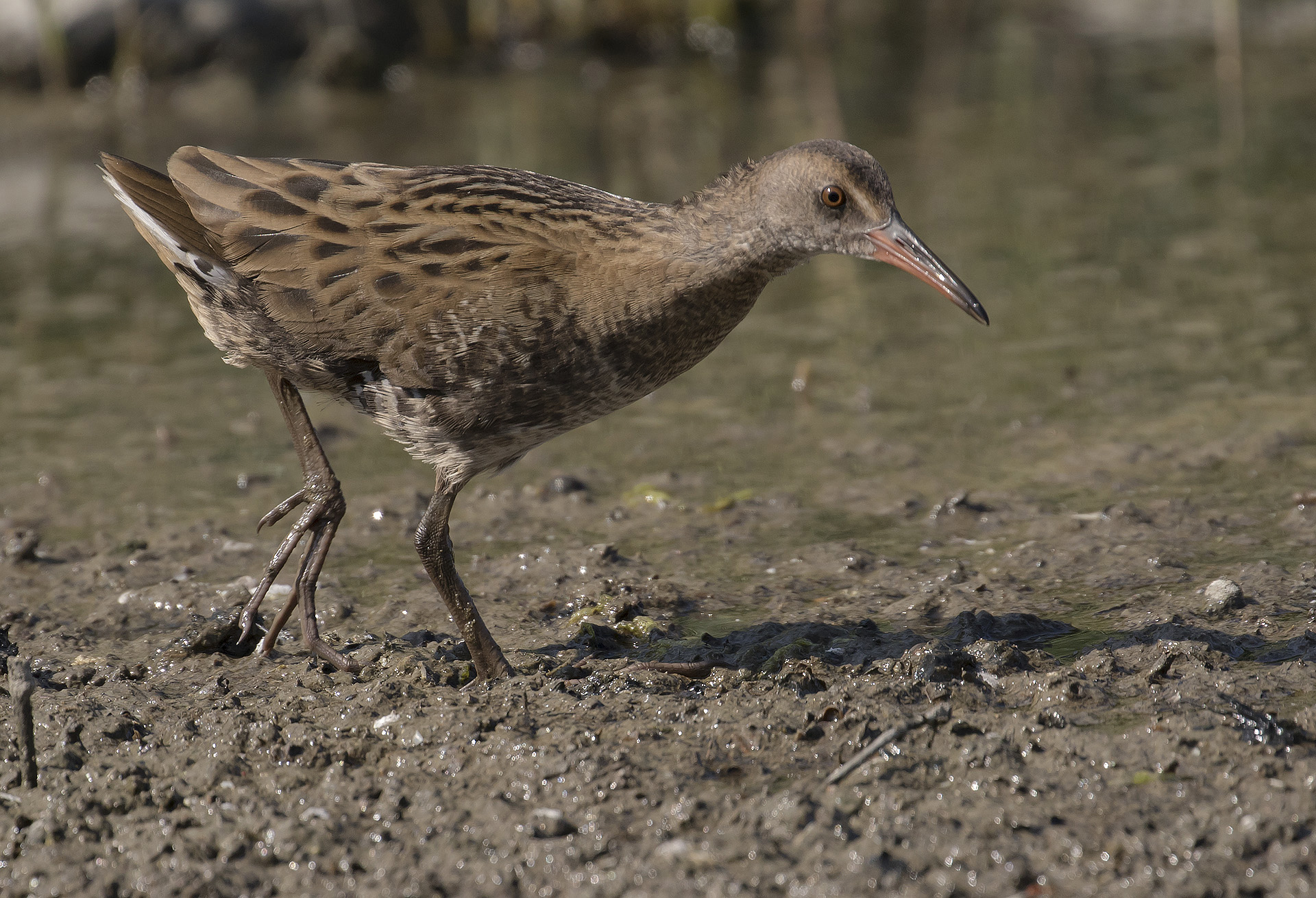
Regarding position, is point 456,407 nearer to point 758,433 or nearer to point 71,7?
point 758,433

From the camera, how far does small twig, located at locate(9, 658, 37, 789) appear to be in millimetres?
3613

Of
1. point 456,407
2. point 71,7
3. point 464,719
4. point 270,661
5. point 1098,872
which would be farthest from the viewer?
point 71,7

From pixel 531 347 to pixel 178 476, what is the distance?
8.34 ft

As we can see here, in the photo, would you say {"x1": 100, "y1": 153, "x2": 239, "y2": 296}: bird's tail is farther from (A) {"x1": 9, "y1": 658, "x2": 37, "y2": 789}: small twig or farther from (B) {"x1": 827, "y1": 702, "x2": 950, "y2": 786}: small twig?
(B) {"x1": 827, "y1": 702, "x2": 950, "y2": 786}: small twig

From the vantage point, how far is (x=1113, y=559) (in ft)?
15.9

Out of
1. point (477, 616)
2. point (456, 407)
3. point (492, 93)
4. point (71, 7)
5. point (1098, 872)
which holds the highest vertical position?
point (71, 7)

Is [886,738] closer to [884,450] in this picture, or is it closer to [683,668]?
[683,668]

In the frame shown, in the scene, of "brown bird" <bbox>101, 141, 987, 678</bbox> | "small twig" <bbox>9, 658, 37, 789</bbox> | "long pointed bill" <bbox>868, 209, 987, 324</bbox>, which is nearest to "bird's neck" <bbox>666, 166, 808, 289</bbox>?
"brown bird" <bbox>101, 141, 987, 678</bbox>

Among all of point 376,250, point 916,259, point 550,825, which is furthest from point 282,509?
point 916,259

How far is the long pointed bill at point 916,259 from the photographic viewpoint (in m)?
4.04

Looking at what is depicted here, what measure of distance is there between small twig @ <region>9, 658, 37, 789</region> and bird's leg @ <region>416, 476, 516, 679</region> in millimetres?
1126

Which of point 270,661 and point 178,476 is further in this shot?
point 178,476

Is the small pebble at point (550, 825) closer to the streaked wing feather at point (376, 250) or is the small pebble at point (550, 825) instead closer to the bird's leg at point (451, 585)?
the bird's leg at point (451, 585)

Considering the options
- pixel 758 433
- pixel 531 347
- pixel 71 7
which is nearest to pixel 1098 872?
pixel 531 347
